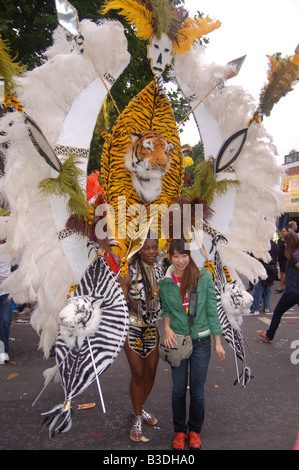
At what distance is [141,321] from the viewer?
2.63 meters

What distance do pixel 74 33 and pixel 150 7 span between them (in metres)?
0.57

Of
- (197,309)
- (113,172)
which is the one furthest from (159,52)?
(197,309)

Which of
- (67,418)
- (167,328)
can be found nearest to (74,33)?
(167,328)

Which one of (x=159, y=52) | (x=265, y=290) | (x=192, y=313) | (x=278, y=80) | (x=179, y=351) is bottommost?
(x=265, y=290)

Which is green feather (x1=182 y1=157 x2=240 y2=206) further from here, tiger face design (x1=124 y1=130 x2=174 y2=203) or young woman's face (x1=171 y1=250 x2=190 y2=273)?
young woman's face (x1=171 y1=250 x2=190 y2=273)

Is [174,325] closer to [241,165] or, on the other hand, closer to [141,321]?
[141,321]

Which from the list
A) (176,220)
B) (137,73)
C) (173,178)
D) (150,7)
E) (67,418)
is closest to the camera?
(67,418)

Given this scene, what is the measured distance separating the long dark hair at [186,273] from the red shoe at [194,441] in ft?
3.18

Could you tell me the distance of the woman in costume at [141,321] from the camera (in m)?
2.60

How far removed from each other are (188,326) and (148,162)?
1.19 metres

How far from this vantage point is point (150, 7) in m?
2.57

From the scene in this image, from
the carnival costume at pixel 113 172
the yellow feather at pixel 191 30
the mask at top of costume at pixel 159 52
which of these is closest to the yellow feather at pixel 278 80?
the carnival costume at pixel 113 172
